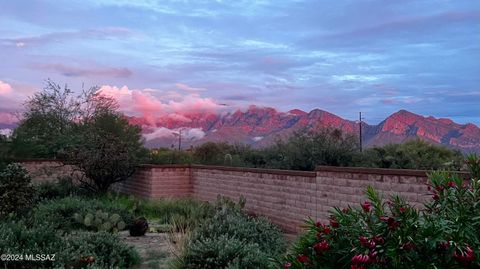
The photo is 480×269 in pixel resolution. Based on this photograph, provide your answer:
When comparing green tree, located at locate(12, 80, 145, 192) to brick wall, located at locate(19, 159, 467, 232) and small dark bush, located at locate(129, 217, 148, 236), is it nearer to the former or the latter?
brick wall, located at locate(19, 159, 467, 232)

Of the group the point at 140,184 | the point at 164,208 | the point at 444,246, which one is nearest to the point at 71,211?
the point at 164,208

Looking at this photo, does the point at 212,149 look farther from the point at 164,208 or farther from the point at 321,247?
the point at 321,247

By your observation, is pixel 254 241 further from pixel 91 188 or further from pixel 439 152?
pixel 439 152

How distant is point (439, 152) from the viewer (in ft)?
94.8

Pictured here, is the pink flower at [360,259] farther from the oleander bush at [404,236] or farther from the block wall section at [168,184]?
the block wall section at [168,184]

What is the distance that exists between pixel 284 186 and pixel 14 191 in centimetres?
763

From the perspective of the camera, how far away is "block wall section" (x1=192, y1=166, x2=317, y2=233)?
15.1m

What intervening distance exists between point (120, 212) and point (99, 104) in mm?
25148

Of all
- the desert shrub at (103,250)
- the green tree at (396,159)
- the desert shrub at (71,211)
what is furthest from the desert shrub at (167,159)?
the desert shrub at (103,250)

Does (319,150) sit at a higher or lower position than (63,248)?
higher

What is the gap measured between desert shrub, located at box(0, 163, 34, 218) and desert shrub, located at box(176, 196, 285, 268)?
221 inches

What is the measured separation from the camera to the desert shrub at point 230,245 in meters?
8.88

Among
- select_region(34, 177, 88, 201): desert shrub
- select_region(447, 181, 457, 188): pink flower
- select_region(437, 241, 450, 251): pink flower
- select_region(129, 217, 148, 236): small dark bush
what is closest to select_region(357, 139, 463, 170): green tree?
select_region(129, 217, 148, 236): small dark bush

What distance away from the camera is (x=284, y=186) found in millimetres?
16250
